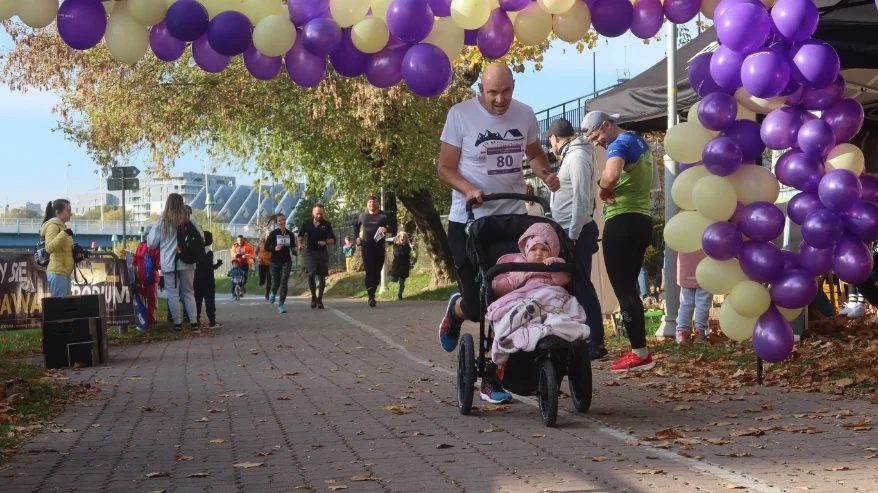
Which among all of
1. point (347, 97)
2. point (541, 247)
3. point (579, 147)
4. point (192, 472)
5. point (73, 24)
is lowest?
point (192, 472)

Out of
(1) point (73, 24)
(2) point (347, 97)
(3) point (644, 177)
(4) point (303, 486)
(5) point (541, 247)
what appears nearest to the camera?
(4) point (303, 486)

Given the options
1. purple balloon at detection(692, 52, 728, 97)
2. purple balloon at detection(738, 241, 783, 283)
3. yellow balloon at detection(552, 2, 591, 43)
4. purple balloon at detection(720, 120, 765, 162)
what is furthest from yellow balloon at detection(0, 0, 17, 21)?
purple balloon at detection(738, 241, 783, 283)

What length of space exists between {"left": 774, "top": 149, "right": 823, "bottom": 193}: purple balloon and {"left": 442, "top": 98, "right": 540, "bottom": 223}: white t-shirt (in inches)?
71.7

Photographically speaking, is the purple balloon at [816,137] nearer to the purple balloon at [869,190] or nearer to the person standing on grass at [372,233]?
the purple balloon at [869,190]

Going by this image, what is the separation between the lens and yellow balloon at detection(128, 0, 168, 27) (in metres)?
8.07

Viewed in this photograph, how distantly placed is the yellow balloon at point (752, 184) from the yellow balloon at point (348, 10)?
2.77 meters

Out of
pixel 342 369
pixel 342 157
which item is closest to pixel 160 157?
pixel 342 157

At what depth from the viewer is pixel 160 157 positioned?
103 ft

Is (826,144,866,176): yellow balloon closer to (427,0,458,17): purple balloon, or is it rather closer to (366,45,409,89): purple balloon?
(427,0,458,17): purple balloon

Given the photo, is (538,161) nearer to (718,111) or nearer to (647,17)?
(718,111)

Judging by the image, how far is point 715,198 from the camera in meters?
8.23

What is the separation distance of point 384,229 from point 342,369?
12.1m

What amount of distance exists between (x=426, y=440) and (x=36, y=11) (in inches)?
147

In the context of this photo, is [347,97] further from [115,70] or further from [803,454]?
[803,454]
